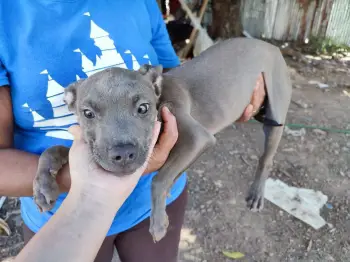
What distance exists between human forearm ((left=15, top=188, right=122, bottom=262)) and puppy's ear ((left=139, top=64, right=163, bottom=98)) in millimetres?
799

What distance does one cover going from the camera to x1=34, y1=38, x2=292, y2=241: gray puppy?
190 centimetres

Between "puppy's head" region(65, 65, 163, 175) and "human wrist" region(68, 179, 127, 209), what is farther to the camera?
"puppy's head" region(65, 65, 163, 175)

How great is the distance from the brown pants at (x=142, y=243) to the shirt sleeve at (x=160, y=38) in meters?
0.90

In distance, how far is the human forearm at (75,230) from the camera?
55.5 inches

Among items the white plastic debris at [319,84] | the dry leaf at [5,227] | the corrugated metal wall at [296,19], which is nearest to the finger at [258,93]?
the dry leaf at [5,227]

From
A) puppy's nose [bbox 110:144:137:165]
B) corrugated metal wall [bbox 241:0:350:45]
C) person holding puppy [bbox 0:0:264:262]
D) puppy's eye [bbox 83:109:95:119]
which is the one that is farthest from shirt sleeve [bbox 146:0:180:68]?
corrugated metal wall [bbox 241:0:350:45]

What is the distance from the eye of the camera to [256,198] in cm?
375

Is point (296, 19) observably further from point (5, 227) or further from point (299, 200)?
point (5, 227)

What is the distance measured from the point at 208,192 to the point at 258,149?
3.18ft

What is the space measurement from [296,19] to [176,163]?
6.14 meters

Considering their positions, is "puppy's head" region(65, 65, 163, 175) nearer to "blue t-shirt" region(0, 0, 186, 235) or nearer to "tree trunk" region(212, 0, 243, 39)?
"blue t-shirt" region(0, 0, 186, 235)

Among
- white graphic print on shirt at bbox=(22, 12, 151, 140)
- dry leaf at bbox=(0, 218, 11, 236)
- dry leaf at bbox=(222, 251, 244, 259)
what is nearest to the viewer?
white graphic print on shirt at bbox=(22, 12, 151, 140)

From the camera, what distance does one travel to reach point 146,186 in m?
2.21

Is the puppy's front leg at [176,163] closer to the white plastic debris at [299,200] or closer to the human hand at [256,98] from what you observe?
the human hand at [256,98]
